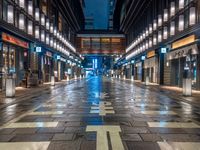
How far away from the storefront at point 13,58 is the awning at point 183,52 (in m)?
15.3

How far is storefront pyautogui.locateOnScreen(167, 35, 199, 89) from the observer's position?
27.8m

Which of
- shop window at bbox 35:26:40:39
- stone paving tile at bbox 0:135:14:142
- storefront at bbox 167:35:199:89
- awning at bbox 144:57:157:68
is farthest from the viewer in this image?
awning at bbox 144:57:157:68

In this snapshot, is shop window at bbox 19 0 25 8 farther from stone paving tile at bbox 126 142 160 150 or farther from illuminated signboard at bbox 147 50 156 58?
stone paving tile at bbox 126 142 160 150

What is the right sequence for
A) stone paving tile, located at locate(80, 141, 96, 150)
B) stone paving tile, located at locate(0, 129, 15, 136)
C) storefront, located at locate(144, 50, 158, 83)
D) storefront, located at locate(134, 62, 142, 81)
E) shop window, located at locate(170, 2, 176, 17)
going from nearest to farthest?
stone paving tile, located at locate(80, 141, 96, 150) < stone paving tile, located at locate(0, 129, 15, 136) < shop window, located at locate(170, 2, 176, 17) < storefront, located at locate(144, 50, 158, 83) < storefront, located at locate(134, 62, 142, 81)

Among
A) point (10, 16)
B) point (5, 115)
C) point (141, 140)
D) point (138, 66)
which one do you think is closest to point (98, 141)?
point (141, 140)

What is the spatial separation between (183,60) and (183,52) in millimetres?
1097

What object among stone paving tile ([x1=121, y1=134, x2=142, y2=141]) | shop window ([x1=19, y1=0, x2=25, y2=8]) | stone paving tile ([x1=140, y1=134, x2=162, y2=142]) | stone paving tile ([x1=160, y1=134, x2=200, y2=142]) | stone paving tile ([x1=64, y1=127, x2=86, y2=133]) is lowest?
stone paving tile ([x1=160, y1=134, x2=200, y2=142])

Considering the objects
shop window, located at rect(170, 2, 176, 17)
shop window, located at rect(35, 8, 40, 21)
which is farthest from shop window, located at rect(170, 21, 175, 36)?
shop window, located at rect(35, 8, 40, 21)

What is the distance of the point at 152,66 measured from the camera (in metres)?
49.8

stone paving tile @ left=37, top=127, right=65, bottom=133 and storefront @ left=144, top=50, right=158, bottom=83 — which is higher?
storefront @ left=144, top=50, right=158, bottom=83

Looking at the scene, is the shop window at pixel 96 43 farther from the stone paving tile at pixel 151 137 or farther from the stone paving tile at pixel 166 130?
the stone paving tile at pixel 151 137

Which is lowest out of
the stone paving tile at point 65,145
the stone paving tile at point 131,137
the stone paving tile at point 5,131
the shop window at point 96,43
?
the stone paving tile at point 131,137

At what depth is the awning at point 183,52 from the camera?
91.5 feet

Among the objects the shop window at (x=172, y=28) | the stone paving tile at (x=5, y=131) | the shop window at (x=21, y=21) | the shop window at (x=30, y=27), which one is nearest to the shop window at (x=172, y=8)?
the shop window at (x=172, y=28)
